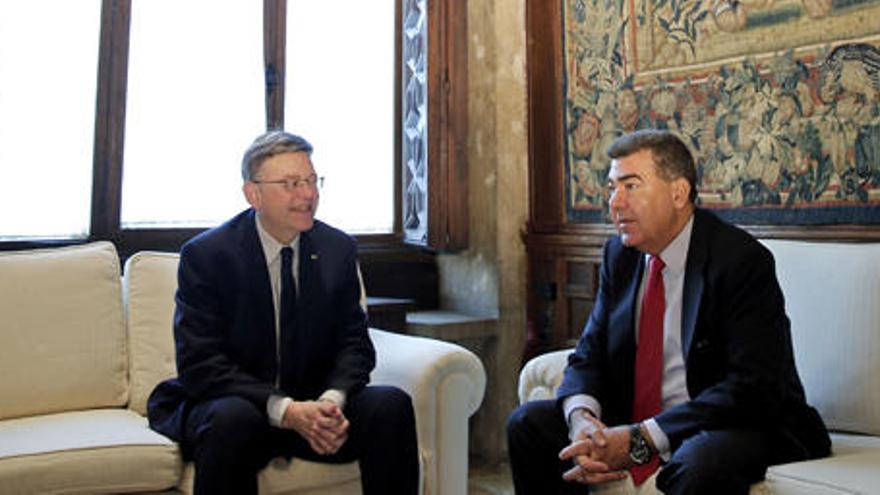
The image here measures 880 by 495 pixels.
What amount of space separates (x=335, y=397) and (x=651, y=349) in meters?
0.79

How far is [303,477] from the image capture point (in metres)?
2.27

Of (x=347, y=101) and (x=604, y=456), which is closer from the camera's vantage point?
(x=604, y=456)

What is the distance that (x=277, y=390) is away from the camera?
2.30 m

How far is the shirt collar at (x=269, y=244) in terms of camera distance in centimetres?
246

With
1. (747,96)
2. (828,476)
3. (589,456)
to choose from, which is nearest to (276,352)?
(589,456)

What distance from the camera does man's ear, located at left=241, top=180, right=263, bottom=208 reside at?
8.02 feet

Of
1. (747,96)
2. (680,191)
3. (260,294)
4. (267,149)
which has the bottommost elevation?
(260,294)

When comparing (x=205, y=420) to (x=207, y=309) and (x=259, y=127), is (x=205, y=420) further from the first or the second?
(x=259, y=127)

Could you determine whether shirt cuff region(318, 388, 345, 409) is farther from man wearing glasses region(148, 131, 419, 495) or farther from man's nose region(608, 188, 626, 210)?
man's nose region(608, 188, 626, 210)

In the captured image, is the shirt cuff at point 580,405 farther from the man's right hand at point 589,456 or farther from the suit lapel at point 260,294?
the suit lapel at point 260,294

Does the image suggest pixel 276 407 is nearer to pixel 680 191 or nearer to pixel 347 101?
pixel 680 191

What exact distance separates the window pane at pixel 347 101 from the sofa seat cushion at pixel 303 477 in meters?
1.64

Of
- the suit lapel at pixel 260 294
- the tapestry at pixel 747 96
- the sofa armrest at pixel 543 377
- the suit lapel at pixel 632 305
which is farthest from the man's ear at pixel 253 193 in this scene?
the tapestry at pixel 747 96

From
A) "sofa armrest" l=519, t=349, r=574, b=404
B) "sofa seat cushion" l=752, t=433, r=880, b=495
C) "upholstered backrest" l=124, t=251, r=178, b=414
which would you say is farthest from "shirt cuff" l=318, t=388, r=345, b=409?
"sofa seat cushion" l=752, t=433, r=880, b=495
